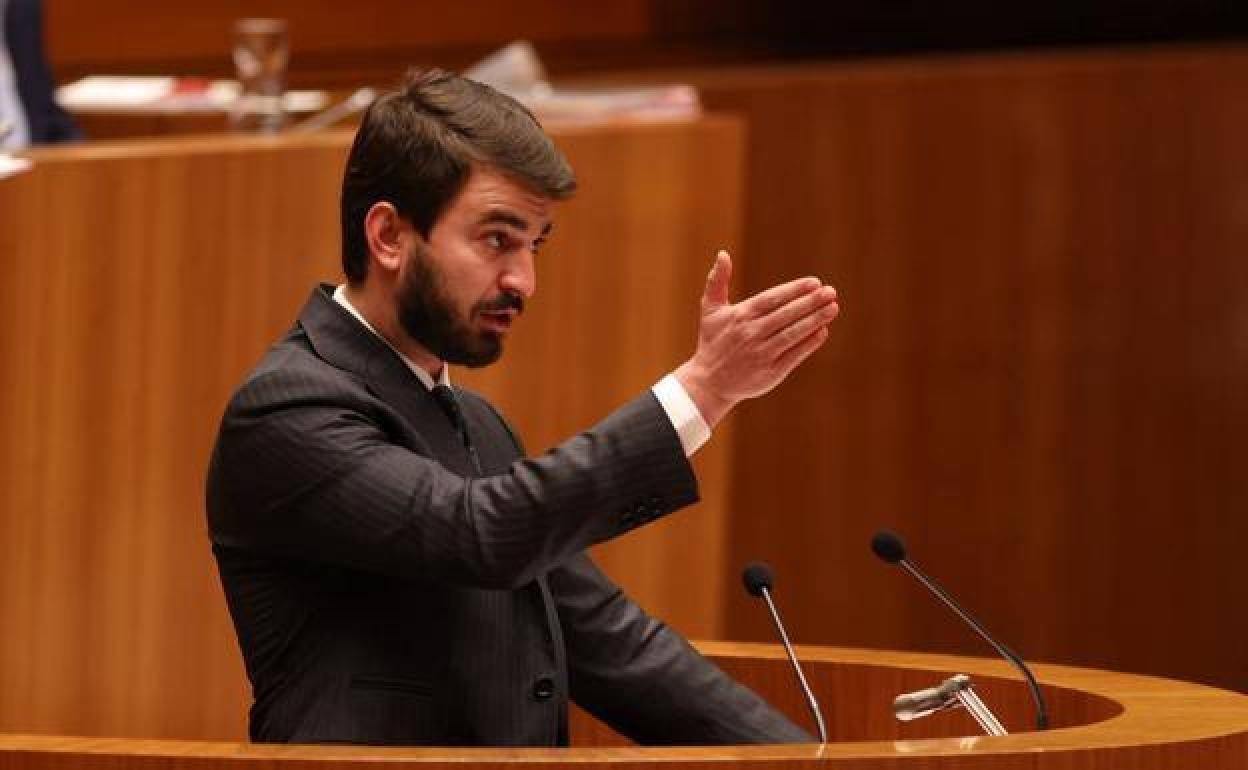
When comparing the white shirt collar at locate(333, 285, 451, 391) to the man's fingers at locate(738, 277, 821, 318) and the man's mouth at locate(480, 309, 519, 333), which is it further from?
the man's fingers at locate(738, 277, 821, 318)

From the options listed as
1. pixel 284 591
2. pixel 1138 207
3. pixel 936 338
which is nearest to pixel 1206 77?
pixel 1138 207

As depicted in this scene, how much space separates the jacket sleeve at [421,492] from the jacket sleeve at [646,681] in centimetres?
38

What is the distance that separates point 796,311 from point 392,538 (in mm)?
350

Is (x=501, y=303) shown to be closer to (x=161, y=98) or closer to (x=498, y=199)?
(x=498, y=199)

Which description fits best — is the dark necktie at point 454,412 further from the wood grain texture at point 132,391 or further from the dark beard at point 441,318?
the wood grain texture at point 132,391

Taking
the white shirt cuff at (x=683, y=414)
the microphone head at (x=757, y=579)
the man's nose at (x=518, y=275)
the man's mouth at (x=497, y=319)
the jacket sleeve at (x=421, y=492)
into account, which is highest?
the man's nose at (x=518, y=275)

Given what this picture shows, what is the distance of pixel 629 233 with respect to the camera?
3504mm

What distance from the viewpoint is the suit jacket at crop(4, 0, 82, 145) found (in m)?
3.65

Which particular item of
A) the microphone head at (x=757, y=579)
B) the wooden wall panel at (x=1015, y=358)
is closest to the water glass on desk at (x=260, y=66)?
the wooden wall panel at (x=1015, y=358)

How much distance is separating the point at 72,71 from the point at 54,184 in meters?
2.63

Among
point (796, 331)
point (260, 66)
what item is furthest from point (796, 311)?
point (260, 66)

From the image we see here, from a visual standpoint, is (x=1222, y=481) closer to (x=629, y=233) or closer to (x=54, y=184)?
(x=629, y=233)

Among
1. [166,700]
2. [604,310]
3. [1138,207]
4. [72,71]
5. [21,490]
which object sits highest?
[72,71]

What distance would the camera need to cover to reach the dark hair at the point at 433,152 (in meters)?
2.04
